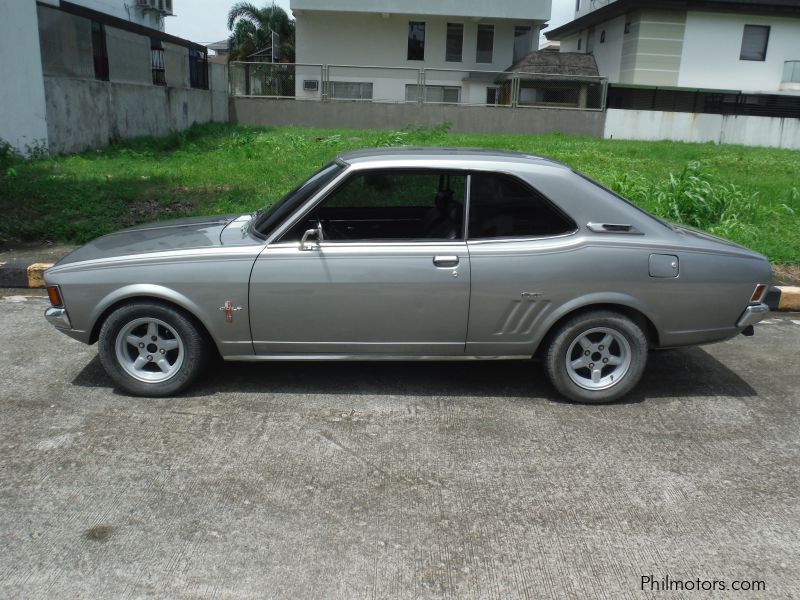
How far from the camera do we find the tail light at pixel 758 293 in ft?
15.9

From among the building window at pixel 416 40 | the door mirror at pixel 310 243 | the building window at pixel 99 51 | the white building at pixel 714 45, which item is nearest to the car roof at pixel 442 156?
the door mirror at pixel 310 243

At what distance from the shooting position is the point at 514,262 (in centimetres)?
464

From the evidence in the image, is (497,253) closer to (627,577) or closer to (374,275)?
(374,275)

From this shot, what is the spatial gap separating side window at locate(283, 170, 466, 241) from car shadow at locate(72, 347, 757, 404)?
1.00 meters

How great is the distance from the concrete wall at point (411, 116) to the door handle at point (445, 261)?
829 inches

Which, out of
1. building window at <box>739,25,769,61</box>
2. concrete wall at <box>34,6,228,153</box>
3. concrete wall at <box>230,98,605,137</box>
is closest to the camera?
concrete wall at <box>34,6,228,153</box>

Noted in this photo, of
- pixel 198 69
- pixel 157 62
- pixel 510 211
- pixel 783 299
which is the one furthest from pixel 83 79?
pixel 783 299

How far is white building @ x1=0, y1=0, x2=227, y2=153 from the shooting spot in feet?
42.7

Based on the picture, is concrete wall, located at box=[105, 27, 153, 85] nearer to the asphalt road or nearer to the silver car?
the asphalt road

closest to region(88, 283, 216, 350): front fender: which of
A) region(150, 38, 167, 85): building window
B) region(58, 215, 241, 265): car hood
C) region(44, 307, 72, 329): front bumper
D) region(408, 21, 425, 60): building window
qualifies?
region(44, 307, 72, 329): front bumper

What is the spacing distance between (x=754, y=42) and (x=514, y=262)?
117ft

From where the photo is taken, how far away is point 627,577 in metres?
3.14

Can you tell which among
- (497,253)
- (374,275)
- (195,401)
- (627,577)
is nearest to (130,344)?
(195,401)

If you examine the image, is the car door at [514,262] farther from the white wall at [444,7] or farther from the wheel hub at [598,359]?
the white wall at [444,7]
